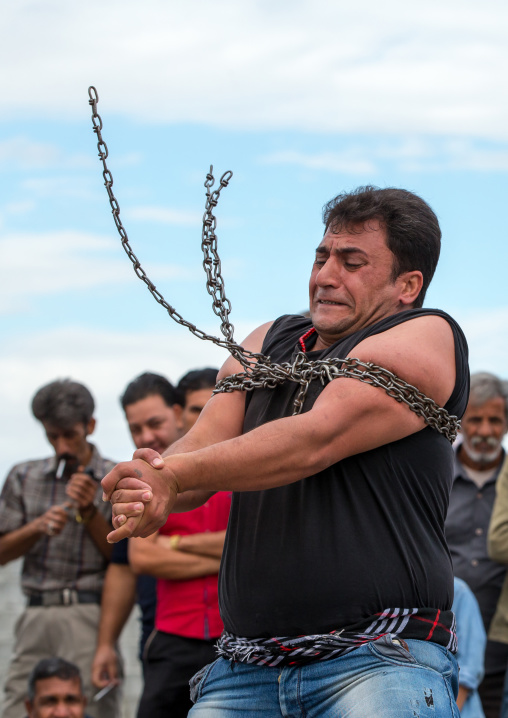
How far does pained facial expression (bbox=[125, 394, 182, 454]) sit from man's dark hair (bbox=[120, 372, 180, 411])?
28 mm

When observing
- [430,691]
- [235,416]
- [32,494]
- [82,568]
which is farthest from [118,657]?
[430,691]

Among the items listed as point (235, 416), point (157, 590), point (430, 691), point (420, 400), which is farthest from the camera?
point (157, 590)

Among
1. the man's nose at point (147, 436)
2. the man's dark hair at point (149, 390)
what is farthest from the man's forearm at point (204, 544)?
the man's dark hair at point (149, 390)

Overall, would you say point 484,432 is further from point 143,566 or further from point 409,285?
point 409,285

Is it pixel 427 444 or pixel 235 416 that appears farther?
pixel 235 416

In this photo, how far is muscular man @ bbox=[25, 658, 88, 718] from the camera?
232 inches

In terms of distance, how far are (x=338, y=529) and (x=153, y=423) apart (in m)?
Result: 3.43

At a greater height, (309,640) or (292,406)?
(292,406)

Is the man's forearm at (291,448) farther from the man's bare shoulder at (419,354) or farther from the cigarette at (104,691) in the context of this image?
the cigarette at (104,691)

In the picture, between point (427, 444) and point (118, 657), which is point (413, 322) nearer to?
point (427, 444)

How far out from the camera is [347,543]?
306cm

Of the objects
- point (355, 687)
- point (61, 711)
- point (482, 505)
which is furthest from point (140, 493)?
point (482, 505)

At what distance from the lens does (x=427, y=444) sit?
323cm

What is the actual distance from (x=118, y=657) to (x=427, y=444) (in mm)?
3621
